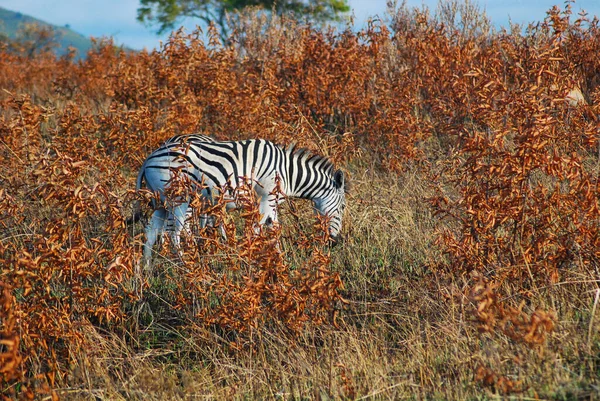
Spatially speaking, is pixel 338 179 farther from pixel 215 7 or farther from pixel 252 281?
pixel 215 7

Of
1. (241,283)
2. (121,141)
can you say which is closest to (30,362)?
(241,283)

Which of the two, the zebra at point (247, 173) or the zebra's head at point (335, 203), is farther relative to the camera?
the zebra's head at point (335, 203)

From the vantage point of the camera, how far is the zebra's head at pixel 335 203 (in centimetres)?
662

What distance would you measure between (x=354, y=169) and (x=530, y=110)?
4.42m

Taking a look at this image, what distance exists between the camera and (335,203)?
6770mm

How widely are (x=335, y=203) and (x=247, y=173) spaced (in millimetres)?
1163

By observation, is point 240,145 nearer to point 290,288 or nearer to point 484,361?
point 290,288

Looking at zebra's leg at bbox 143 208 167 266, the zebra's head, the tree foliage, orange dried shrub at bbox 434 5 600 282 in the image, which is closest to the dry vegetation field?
orange dried shrub at bbox 434 5 600 282

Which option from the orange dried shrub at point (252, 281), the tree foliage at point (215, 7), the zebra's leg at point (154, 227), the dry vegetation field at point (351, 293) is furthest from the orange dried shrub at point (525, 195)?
the tree foliage at point (215, 7)

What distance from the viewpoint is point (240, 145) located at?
6176mm

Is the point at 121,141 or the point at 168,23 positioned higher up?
the point at 168,23

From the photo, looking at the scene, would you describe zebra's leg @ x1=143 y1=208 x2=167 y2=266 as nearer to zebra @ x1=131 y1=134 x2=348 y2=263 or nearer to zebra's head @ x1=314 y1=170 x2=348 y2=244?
zebra @ x1=131 y1=134 x2=348 y2=263

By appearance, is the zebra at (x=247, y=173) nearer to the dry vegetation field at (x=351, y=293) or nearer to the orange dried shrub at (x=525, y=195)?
the dry vegetation field at (x=351, y=293)

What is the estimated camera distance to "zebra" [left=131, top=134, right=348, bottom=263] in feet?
18.7
